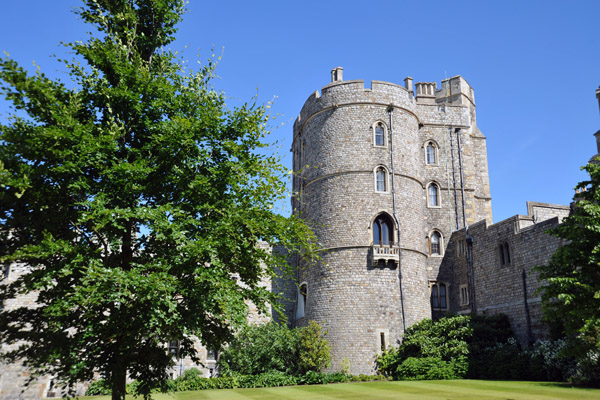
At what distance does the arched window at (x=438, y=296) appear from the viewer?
99.0ft

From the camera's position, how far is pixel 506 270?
25750mm

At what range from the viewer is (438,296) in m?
30.3

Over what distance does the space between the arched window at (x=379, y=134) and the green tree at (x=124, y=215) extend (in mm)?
16660

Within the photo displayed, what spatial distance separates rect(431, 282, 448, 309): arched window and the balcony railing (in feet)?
15.4

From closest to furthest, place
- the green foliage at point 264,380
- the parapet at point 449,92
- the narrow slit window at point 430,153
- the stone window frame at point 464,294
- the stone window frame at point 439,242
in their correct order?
the green foliage at point 264,380 → the stone window frame at point 464,294 → the stone window frame at point 439,242 → the narrow slit window at point 430,153 → the parapet at point 449,92

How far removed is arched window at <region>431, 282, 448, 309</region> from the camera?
30.2 meters

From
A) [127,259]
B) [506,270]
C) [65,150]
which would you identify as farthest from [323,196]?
[65,150]

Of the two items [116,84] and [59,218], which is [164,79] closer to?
[116,84]

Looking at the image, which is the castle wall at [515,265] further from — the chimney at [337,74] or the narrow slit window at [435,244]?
the chimney at [337,74]

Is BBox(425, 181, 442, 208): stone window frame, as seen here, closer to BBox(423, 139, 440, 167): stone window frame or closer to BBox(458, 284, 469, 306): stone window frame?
BBox(423, 139, 440, 167): stone window frame

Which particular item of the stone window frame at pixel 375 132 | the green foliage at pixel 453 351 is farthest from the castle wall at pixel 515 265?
the stone window frame at pixel 375 132

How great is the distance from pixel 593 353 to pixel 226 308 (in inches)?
547

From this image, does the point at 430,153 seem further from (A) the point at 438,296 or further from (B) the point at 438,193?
(A) the point at 438,296

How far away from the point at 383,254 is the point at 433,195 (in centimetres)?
757
